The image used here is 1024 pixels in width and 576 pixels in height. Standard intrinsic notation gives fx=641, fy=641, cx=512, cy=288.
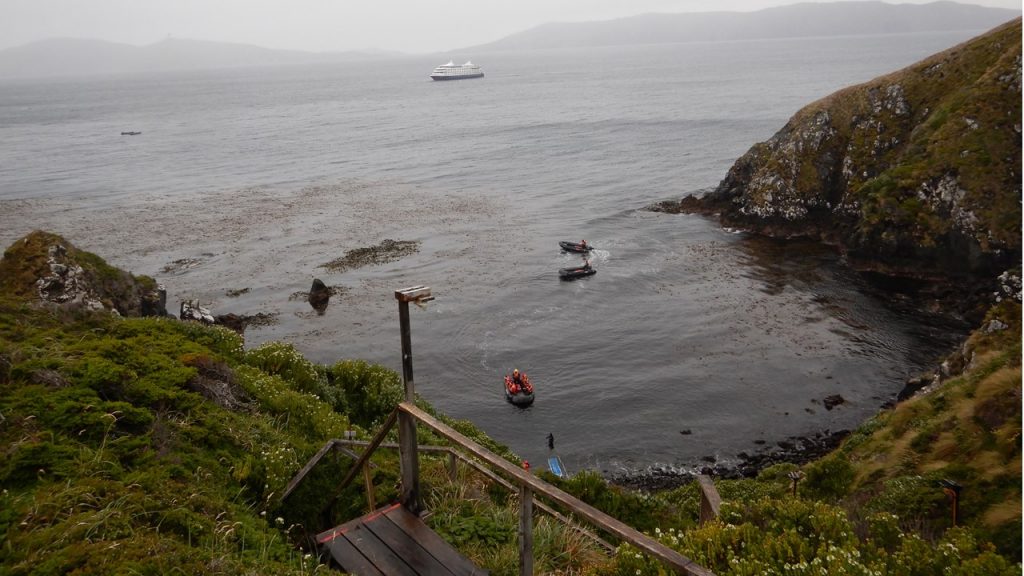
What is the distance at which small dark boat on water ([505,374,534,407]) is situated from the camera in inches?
1176

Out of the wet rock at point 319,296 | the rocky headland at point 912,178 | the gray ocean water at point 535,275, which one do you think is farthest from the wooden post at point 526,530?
the rocky headland at point 912,178

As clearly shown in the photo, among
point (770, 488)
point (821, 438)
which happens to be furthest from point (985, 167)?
point (770, 488)

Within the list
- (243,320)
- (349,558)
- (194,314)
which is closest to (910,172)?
(243,320)

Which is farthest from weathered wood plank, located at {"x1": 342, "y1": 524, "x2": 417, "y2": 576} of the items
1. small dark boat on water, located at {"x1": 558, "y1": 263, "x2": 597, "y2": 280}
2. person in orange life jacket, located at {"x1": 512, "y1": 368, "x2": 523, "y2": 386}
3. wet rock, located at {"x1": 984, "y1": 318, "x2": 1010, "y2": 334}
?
small dark boat on water, located at {"x1": 558, "y1": 263, "x2": 597, "y2": 280}

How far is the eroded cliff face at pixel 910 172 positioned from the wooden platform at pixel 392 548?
42.8 m

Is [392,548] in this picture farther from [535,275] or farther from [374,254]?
[374,254]

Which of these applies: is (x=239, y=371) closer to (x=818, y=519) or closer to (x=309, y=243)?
(x=818, y=519)

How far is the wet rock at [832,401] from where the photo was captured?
94.8 ft

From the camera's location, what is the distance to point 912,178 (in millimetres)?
44750

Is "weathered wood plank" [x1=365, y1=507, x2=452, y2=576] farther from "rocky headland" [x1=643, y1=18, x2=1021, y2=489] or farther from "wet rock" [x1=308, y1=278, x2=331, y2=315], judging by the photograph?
"wet rock" [x1=308, y1=278, x2=331, y2=315]

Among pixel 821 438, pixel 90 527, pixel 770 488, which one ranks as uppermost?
pixel 90 527

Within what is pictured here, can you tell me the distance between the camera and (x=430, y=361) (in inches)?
1377

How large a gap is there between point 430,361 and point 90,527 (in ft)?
91.3

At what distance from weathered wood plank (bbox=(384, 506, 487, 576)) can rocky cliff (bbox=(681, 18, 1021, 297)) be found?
42.6 metres
